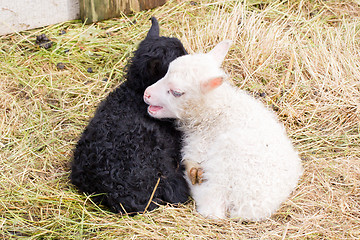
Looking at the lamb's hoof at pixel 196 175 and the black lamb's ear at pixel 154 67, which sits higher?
the black lamb's ear at pixel 154 67

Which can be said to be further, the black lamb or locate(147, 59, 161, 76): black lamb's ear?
locate(147, 59, 161, 76): black lamb's ear

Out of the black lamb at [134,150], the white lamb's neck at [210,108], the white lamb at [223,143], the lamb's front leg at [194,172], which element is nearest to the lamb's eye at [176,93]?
the white lamb at [223,143]

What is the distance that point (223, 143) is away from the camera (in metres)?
3.53

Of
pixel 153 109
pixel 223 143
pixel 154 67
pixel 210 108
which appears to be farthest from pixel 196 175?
pixel 154 67

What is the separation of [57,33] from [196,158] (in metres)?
3.10

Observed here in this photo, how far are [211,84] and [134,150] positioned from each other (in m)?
0.85

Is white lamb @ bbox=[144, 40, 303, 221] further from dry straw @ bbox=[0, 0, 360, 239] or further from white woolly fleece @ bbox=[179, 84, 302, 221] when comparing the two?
dry straw @ bbox=[0, 0, 360, 239]

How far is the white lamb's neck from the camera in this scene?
368cm

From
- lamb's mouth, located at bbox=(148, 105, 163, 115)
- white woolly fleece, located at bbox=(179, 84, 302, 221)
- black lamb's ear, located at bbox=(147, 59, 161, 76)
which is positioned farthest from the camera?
black lamb's ear, located at bbox=(147, 59, 161, 76)

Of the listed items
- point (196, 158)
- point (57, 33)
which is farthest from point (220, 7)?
point (196, 158)

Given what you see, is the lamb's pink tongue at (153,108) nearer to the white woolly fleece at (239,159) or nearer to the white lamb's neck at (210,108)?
the white lamb's neck at (210,108)

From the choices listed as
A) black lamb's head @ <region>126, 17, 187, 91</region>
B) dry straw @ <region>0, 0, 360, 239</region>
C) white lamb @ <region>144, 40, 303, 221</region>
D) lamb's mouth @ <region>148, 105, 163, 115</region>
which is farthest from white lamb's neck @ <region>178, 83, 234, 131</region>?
dry straw @ <region>0, 0, 360, 239</region>

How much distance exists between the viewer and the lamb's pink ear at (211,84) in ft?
11.3

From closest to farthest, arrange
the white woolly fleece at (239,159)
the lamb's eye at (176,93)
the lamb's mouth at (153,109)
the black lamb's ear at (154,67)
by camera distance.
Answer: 1. the white woolly fleece at (239,159)
2. the lamb's eye at (176,93)
3. the lamb's mouth at (153,109)
4. the black lamb's ear at (154,67)
